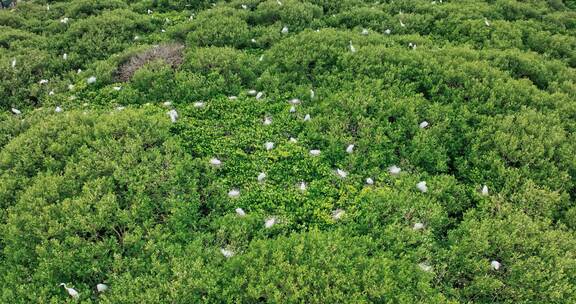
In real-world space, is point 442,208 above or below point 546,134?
below

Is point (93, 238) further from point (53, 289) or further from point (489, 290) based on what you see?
point (489, 290)

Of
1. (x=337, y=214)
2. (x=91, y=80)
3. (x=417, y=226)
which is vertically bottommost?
(x=337, y=214)

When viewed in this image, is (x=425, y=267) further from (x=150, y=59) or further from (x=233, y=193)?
(x=150, y=59)

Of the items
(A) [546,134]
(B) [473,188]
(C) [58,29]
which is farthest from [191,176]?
(C) [58,29]

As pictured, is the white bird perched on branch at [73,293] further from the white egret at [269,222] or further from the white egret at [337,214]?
the white egret at [337,214]

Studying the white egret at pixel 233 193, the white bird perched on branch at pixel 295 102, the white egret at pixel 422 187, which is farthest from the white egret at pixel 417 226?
the white bird perched on branch at pixel 295 102

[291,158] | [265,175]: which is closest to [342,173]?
[291,158]
